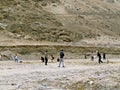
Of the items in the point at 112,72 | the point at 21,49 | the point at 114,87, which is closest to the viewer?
the point at 114,87

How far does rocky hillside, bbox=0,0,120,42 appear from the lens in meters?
82.4

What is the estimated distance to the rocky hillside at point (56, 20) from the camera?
82438 millimetres

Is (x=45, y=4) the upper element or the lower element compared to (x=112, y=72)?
lower

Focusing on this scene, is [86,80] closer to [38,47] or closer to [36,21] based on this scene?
[38,47]

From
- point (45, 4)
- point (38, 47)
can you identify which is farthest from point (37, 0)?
point (38, 47)

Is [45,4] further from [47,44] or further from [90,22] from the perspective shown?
[47,44]

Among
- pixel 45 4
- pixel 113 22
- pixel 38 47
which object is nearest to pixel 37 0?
pixel 45 4

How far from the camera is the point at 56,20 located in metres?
87.7

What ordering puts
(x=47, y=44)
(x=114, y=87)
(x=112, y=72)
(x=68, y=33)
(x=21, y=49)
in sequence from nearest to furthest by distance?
(x=114, y=87) → (x=112, y=72) → (x=21, y=49) → (x=47, y=44) → (x=68, y=33)

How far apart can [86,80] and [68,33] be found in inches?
2305

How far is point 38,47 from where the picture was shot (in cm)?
7162

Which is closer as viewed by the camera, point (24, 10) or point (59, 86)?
point (59, 86)

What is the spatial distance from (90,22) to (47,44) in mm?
19357

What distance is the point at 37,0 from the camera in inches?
3755
